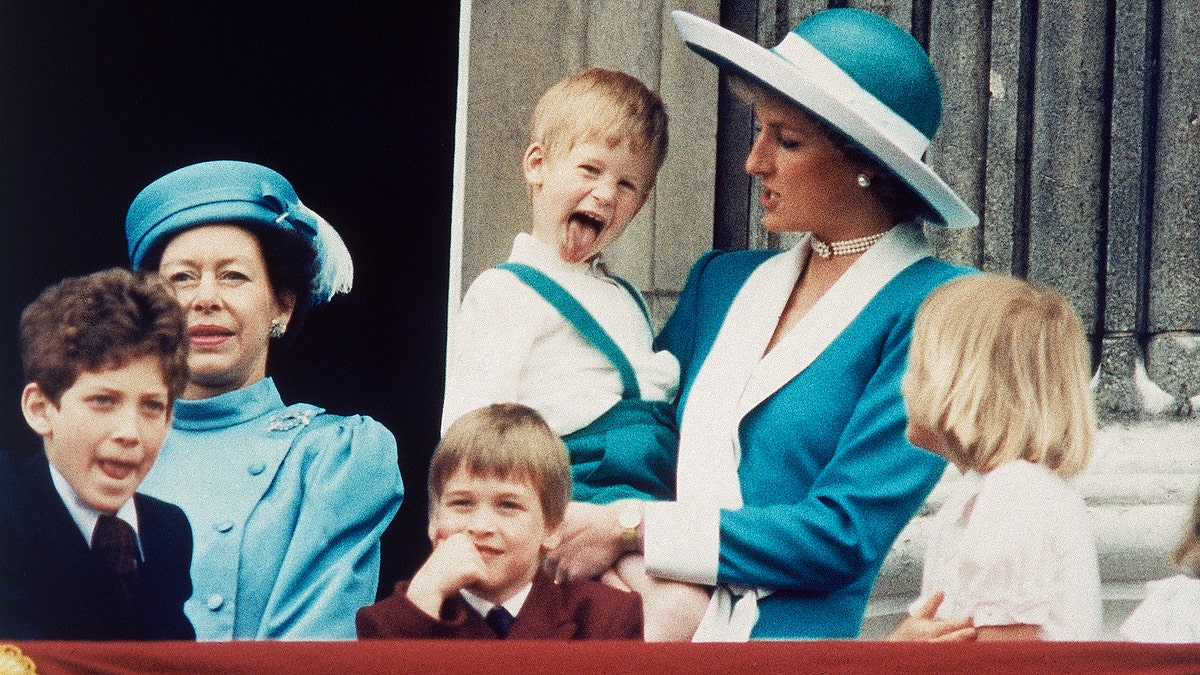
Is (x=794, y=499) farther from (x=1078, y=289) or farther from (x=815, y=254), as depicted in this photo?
(x=1078, y=289)

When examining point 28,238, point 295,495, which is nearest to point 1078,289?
point 295,495

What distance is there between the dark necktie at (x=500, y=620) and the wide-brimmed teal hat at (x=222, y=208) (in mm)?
681

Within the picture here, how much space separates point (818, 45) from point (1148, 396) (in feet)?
3.53

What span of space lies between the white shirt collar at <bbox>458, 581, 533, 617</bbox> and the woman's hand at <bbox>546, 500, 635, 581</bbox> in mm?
69

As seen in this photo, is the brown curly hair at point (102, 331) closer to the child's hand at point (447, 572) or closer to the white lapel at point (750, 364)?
the child's hand at point (447, 572)

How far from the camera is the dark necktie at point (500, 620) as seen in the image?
3168 mm

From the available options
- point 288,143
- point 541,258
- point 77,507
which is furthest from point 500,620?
point 288,143

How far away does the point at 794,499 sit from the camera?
10.6ft

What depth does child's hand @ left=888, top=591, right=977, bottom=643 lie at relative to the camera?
10.3ft

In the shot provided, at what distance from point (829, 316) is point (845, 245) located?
139 millimetres

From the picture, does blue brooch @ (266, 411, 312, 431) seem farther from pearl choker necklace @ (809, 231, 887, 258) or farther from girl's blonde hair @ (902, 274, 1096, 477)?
girl's blonde hair @ (902, 274, 1096, 477)

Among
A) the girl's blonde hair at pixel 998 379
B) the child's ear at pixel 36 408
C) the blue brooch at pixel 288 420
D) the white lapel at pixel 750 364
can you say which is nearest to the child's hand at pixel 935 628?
the girl's blonde hair at pixel 998 379

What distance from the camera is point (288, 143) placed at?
354 centimetres

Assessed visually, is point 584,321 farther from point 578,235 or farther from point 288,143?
point 288,143
